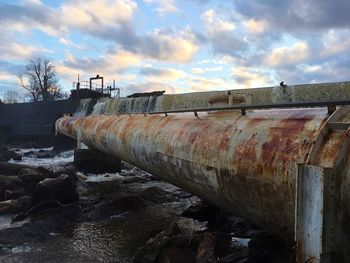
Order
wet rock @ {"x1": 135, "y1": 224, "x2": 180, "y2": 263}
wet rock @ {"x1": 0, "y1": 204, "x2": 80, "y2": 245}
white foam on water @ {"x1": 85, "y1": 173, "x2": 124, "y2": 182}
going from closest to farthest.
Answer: wet rock @ {"x1": 135, "y1": 224, "x2": 180, "y2": 263}
wet rock @ {"x1": 0, "y1": 204, "x2": 80, "y2": 245}
white foam on water @ {"x1": 85, "y1": 173, "x2": 124, "y2": 182}

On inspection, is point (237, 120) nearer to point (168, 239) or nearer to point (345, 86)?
point (168, 239)

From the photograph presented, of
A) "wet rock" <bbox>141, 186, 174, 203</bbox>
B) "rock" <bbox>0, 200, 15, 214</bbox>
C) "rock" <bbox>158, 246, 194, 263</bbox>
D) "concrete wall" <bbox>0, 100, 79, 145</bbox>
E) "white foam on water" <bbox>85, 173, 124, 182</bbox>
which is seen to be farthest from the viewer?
"concrete wall" <bbox>0, 100, 79, 145</bbox>

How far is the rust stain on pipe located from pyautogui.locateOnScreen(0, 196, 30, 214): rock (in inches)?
164

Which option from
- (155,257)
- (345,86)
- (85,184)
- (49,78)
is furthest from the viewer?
(49,78)

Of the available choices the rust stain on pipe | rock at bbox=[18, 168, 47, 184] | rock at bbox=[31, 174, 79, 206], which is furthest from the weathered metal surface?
rock at bbox=[18, 168, 47, 184]

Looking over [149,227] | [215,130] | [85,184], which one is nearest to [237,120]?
[215,130]

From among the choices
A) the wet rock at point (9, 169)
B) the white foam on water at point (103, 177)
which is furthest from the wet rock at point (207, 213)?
the wet rock at point (9, 169)

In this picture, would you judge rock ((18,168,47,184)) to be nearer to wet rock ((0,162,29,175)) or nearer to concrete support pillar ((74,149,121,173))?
wet rock ((0,162,29,175))

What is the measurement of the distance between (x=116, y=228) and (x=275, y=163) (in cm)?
562

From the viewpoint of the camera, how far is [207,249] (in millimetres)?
5281

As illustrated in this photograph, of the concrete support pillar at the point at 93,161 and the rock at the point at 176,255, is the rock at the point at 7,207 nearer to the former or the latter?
the rock at the point at 176,255

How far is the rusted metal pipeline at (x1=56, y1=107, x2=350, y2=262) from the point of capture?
327cm

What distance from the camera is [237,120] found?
492cm

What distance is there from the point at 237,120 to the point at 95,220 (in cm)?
539
